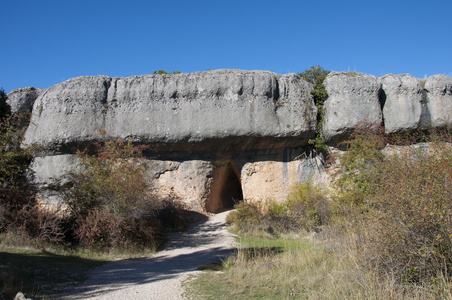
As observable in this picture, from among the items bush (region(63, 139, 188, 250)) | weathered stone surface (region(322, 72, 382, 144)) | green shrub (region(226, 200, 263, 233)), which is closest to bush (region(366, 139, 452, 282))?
bush (region(63, 139, 188, 250))

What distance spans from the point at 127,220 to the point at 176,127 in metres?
5.25

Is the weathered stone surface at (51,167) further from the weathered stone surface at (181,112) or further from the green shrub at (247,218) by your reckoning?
the green shrub at (247,218)

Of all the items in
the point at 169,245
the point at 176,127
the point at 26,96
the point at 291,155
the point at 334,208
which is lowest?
the point at 169,245

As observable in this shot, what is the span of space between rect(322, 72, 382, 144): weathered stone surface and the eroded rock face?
517 millimetres

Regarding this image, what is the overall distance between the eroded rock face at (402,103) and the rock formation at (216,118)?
0.04 meters

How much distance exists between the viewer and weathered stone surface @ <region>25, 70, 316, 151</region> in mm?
13922

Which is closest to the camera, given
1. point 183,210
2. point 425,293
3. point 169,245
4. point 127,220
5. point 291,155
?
point 425,293

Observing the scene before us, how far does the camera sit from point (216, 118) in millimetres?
13969

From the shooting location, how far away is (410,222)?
14.5ft

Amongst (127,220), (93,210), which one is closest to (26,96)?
(93,210)

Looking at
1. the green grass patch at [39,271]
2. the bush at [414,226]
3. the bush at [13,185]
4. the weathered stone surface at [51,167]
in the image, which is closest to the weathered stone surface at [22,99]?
the weathered stone surface at [51,167]

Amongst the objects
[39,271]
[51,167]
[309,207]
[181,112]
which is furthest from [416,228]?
[51,167]

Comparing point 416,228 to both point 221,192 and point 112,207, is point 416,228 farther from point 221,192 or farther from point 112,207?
point 221,192

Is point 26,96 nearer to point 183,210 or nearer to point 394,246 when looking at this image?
point 183,210
